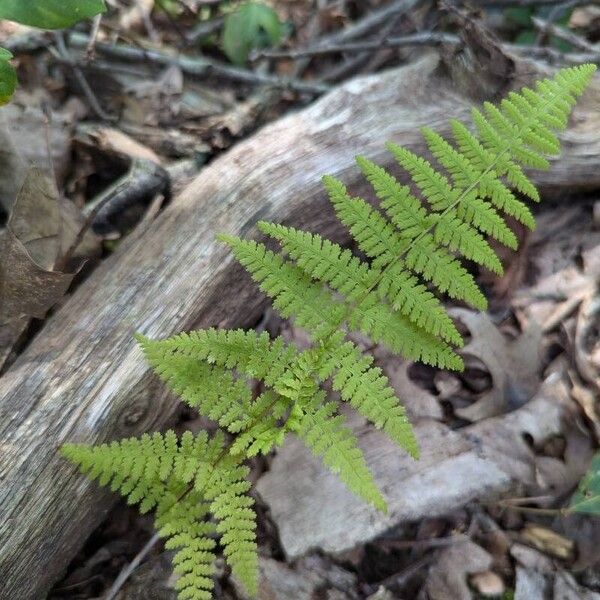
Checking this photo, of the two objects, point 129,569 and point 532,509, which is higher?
point 129,569

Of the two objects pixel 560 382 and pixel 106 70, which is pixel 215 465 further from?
pixel 106 70

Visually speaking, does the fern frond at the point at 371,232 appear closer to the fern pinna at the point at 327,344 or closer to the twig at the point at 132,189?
the fern pinna at the point at 327,344

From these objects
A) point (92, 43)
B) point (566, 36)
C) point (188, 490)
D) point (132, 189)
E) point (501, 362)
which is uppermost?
point (92, 43)

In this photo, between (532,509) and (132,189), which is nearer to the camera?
(532,509)

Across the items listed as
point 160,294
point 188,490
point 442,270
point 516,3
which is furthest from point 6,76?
point 516,3

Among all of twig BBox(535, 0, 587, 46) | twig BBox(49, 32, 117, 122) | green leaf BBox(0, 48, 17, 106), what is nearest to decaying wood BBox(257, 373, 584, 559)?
green leaf BBox(0, 48, 17, 106)

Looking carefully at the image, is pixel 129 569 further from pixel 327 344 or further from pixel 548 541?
pixel 548 541

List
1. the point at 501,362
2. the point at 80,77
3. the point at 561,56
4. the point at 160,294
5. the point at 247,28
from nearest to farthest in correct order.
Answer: the point at 160,294
the point at 501,362
the point at 561,56
the point at 80,77
the point at 247,28

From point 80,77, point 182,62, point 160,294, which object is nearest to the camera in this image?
point 160,294
